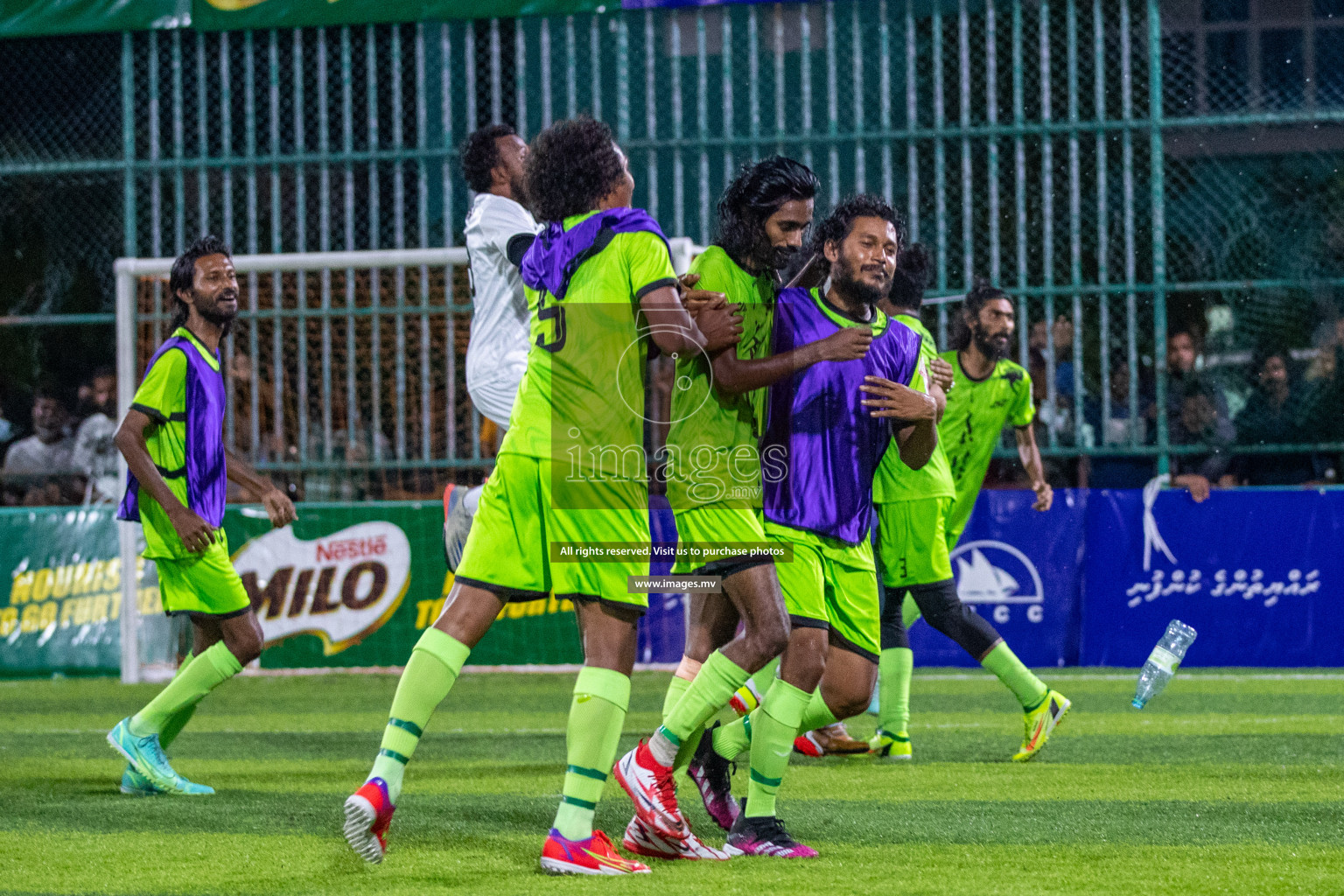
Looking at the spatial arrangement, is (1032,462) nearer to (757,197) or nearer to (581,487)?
(757,197)

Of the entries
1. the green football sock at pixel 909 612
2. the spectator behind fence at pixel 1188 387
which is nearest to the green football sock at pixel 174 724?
the green football sock at pixel 909 612

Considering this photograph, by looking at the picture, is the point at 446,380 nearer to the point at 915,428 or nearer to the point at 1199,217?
the point at 1199,217

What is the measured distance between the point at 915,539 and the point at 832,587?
197 centimetres

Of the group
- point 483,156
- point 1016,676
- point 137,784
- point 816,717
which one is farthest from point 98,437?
point 816,717

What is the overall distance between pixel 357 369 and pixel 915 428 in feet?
27.6

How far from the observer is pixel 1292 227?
37.3 feet

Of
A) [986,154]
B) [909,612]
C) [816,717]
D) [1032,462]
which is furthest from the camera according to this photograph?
[986,154]

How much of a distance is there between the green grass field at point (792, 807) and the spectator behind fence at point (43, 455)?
3.50 m

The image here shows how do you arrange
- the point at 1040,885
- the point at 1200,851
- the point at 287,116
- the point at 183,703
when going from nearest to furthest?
the point at 1040,885 < the point at 1200,851 < the point at 183,703 < the point at 287,116

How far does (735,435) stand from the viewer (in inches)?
189

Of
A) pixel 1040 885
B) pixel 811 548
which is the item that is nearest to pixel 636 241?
pixel 811 548

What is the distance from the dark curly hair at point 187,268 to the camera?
21.0 ft

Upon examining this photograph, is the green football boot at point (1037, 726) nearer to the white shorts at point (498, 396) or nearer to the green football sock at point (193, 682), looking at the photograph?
the white shorts at point (498, 396)

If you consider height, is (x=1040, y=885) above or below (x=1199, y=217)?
below
